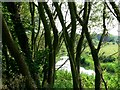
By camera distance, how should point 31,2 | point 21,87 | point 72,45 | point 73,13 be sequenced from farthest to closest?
point 31,2, point 72,45, point 73,13, point 21,87

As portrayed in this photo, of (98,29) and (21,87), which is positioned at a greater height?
(98,29)

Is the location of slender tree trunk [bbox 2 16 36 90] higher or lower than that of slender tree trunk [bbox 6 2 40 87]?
lower

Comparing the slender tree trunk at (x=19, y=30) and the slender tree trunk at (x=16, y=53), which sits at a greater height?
the slender tree trunk at (x=19, y=30)

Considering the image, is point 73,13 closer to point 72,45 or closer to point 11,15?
point 72,45

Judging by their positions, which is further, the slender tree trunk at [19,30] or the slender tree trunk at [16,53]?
the slender tree trunk at [19,30]

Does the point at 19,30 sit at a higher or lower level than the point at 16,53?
higher

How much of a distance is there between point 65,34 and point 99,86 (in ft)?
4.67

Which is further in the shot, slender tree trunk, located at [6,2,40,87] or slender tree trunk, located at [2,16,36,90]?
slender tree trunk, located at [6,2,40,87]

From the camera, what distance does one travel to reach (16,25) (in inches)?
297

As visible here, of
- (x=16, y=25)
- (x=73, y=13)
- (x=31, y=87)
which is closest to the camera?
(x=31, y=87)

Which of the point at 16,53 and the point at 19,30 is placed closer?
the point at 16,53

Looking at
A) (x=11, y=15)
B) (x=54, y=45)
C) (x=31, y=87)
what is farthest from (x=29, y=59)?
(x=31, y=87)

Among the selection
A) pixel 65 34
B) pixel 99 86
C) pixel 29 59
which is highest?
pixel 65 34

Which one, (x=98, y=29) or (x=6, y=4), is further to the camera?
(x=98, y=29)
